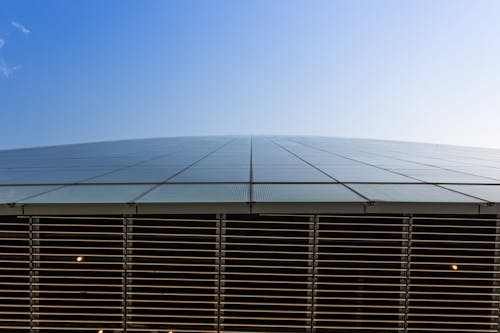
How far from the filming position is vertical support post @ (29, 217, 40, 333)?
655cm

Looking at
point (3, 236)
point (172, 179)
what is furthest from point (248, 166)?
point (3, 236)

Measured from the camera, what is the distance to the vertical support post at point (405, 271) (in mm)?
6555

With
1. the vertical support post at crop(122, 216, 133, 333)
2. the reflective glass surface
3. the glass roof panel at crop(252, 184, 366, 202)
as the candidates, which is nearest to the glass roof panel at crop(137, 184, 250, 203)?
the reflective glass surface

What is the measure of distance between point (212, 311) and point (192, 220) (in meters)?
1.98

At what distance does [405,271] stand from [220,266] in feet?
13.1

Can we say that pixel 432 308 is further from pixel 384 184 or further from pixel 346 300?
pixel 384 184

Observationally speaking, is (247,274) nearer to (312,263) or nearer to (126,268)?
(312,263)

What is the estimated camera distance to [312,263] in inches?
263

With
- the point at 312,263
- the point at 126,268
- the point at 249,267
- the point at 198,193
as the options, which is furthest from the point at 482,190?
the point at 126,268

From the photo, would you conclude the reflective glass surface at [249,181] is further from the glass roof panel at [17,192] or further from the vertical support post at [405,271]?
the vertical support post at [405,271]

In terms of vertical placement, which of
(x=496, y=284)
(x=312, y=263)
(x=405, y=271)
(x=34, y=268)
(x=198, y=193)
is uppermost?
(x=198, y=193)

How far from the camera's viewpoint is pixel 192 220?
677 centimetres

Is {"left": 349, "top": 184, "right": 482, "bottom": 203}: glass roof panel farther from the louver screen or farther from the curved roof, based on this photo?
the louver screen

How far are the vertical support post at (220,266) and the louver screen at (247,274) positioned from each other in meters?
0.02
